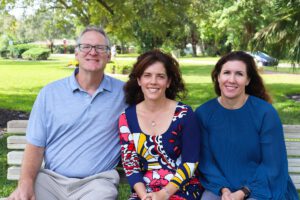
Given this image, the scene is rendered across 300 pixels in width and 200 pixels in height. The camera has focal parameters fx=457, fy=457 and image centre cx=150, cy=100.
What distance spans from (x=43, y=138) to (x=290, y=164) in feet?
6.89

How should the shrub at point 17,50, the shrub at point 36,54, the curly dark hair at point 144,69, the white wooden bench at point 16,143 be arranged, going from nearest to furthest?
1. the curly dark hair at point 144,69
2. the white wooden bench at point 16,143
3. the shrub at point 36,54
4. the shrub at point 17,50

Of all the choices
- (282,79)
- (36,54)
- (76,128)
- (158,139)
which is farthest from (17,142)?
(36,54)

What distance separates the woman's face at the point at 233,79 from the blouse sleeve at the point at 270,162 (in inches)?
10.8

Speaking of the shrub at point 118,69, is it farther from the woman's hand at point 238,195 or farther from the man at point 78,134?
the woman's hand at point 238,195

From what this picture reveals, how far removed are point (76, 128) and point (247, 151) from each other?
133 centimetres

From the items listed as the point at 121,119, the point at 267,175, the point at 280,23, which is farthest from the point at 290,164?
the point at 280,23

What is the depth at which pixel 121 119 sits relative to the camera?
3539 millimetres

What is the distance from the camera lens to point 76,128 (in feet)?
11.8

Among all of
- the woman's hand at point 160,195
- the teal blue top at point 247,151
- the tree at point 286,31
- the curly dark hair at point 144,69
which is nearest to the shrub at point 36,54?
the tree at point 286,31

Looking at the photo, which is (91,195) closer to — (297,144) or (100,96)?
(100,96)

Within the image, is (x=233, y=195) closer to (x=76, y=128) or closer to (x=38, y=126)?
(x=76, y=128)

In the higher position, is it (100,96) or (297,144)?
(100,96)

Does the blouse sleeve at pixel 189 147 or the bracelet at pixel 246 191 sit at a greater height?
the blouse sleeve at pixel 189 147

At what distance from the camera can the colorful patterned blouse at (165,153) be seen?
134 inches
